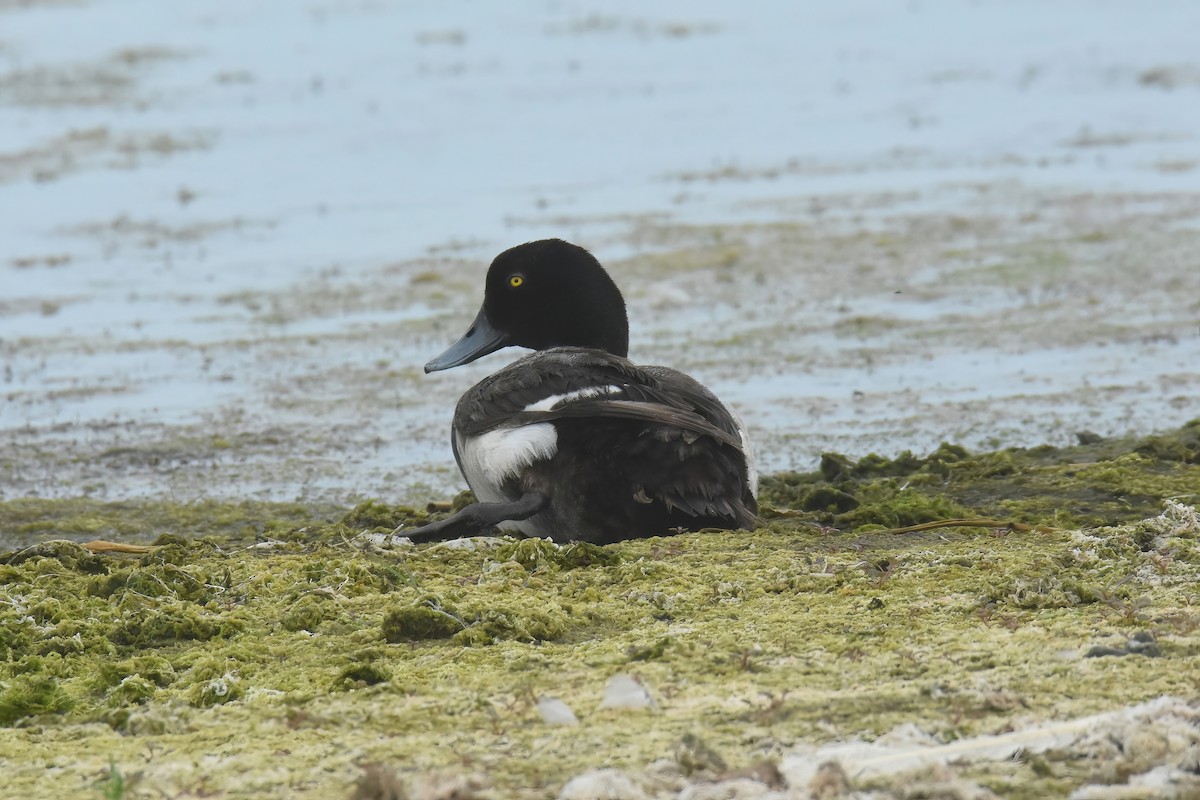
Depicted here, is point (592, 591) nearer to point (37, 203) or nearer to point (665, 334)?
point (665, 334)

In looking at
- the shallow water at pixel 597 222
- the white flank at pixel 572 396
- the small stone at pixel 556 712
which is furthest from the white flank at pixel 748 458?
the small stone at pixel 556 712

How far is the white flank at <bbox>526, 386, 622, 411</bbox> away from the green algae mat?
58 cm

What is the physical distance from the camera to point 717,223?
50.3 ft

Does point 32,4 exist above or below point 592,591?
above

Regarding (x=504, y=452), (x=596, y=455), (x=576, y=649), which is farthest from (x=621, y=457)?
(x=576, y=649)

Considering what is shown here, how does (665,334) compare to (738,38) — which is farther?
(738,38)

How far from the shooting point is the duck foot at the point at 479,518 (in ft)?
20.3

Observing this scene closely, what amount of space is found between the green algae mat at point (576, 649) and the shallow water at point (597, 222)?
269cm

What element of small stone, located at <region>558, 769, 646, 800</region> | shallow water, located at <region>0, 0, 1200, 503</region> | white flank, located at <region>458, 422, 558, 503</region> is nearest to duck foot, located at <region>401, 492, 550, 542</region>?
white flank, located at <region>458, 422, 558, 503</region>

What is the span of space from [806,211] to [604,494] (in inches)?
401

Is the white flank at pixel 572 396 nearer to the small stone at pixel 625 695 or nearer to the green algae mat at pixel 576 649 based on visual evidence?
the green algae mat at pixel 576 649

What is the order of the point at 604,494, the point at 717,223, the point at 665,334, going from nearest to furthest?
the point at 604,494
the point at 665,334
the point at 717,223

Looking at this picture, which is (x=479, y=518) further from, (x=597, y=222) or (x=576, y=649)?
(x=597, y=222)

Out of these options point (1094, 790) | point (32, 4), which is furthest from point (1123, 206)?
point (32, 4)
